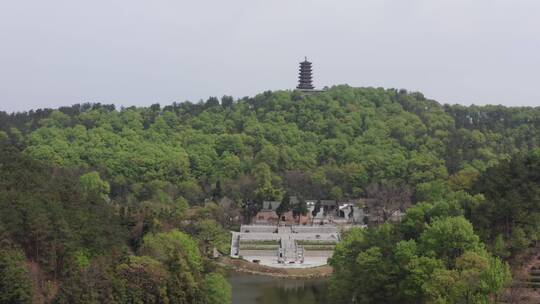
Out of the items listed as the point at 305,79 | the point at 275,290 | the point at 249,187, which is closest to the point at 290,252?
the point at 275,290

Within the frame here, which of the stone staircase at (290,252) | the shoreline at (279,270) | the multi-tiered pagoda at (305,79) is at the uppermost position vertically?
the multi-tiered pagoda at (305,79)

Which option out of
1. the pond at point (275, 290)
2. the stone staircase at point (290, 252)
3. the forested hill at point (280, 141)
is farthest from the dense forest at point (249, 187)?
the stone staircase at point (290, 252)

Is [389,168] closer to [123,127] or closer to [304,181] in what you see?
[304,181]

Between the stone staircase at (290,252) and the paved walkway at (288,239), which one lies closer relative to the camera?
the paved walkway at (288,239)

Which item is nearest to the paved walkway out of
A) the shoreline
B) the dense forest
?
the shoreline

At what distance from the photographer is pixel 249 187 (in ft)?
184

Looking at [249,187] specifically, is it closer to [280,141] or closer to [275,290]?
[280,141]

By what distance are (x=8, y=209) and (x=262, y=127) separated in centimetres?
4630

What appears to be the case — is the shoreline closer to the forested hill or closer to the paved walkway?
the paved walkway

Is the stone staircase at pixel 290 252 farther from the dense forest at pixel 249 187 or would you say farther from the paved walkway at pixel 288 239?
the dense forest at pixel 249 187

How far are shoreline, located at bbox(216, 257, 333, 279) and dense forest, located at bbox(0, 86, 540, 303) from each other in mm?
1816

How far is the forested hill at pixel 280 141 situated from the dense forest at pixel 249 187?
172 millimetres

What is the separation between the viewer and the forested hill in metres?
59.0

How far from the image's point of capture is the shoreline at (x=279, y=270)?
40.5 metres
